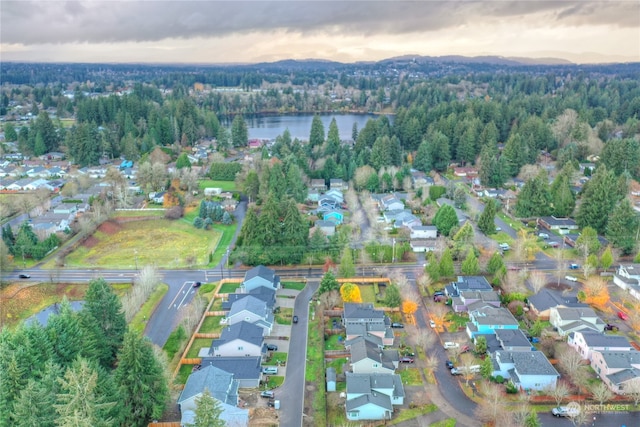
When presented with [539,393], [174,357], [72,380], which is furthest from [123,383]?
[539,393]

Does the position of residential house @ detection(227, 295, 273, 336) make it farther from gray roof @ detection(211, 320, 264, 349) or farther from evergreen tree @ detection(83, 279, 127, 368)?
evergreen tree @ detection(83, 279, 127, 368)

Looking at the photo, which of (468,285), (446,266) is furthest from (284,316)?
(468,285)

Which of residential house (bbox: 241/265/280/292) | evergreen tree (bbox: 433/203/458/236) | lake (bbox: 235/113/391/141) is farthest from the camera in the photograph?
lake (bbox: 235/113/391/141)

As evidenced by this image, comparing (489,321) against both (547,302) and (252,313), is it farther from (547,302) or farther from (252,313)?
(252,313)

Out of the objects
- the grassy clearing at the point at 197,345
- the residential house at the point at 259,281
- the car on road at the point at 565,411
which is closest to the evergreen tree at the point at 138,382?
the grassy clearing at the point at 197,345

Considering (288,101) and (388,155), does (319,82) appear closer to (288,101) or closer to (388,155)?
(288,101)

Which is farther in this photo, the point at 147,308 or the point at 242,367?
the point at 147,308

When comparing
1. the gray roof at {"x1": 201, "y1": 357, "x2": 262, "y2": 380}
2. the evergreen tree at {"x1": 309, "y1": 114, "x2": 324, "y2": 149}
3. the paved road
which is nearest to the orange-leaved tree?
the paved road
